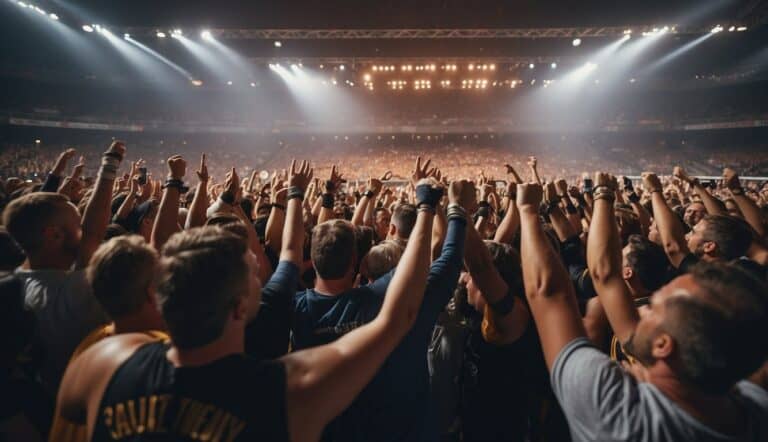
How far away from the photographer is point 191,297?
41.2 inches

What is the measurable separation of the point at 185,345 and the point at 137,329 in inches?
22.2

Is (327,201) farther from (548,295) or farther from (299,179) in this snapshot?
(548,295)

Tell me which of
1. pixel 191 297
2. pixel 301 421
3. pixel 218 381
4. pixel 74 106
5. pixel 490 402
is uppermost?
pixel 74 106

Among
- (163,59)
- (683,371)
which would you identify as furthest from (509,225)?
(163,59)

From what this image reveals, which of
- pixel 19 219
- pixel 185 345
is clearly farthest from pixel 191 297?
pixel 19 219

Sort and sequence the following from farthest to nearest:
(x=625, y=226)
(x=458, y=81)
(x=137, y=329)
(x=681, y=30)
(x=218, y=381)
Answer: (x=458, y=81)
(x=681, y=30)
(x=625, y=226)
(x=137, y=329)
(x=218, y=381)

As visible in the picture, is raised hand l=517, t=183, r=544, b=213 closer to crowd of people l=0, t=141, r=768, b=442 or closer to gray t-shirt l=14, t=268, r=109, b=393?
crowd of people l=0, t=141, r=768, b=442

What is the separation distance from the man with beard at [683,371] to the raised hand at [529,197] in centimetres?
68

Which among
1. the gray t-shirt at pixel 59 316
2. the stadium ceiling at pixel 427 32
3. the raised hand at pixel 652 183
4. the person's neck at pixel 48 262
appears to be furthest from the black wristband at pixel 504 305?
the stadium ceiling at pixel 427 32

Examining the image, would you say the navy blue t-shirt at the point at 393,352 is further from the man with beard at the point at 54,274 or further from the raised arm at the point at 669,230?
the raised arm at the point at 669,230

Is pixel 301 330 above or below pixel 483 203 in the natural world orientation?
below

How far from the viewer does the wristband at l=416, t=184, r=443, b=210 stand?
1708 mm

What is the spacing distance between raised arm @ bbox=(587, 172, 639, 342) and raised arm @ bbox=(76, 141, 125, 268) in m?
2.94

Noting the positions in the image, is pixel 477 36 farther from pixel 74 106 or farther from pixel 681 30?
pixel 74 106
